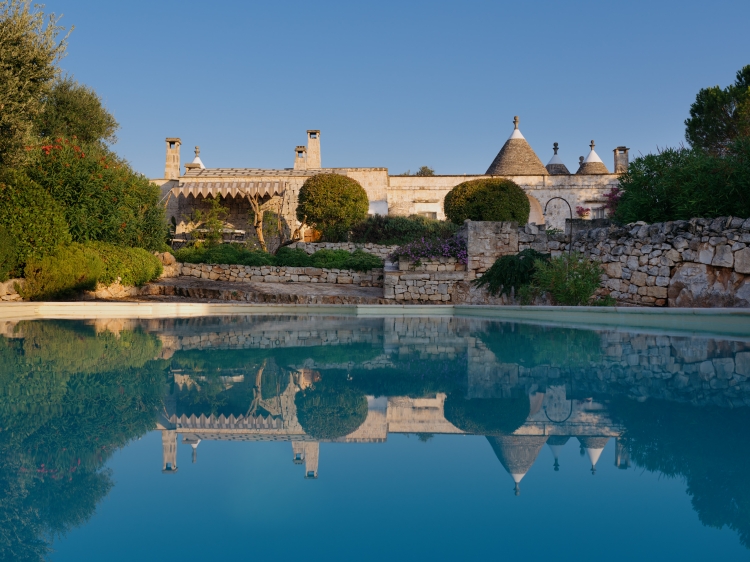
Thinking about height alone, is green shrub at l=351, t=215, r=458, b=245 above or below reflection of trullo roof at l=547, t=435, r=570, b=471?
above

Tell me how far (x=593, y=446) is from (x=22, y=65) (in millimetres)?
10999

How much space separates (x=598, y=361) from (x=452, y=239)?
11.1 m

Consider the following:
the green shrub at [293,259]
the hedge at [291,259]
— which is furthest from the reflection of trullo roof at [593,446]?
the green shrub at [293,259]

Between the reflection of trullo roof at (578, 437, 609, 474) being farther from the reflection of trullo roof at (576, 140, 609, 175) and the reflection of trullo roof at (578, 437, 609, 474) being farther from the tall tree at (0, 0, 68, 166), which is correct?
the reflection of trullo roof at (576, 140, 609, 175)

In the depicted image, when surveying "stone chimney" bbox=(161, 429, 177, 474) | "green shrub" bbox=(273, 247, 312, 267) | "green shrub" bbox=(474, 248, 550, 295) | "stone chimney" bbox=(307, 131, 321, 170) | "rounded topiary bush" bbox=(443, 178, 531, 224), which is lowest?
"stone chimney" bbox=(161, 429, 177, 474)

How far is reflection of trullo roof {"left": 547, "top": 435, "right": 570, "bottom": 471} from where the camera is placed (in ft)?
9.76

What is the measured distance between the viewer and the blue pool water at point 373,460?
2127mm

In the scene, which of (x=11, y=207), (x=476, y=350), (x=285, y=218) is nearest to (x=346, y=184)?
(x=285, y=218)

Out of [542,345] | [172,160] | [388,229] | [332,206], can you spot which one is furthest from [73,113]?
[542,345]

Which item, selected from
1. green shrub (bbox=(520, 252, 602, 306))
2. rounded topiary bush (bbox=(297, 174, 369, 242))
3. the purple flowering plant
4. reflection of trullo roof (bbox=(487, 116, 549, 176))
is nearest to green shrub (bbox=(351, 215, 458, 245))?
rounded topiary bush (bbox=(297, 174, 369, 242))

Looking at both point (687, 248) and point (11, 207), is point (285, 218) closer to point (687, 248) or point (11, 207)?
point (11, 207)

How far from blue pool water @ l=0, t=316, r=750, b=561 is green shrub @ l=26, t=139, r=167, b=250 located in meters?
8.99

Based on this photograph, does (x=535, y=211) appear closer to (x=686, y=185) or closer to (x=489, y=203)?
(x=489, y=203)

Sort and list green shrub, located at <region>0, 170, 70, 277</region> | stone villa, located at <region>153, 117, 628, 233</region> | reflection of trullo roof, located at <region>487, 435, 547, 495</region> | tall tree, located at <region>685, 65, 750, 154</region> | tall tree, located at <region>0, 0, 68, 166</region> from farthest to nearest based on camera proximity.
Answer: stone villa, located at <region>153, 117, 628, 233</region>
tall tree, located at <region>685, 65, 750, 154</region>
green shrub, located at <region>0, 170, 70, 277</region>
tall tree, located at <region>0, 0, 68, 166</region>
reflection of trullo roof, located at <region>487, 435, 547, 495</region>
